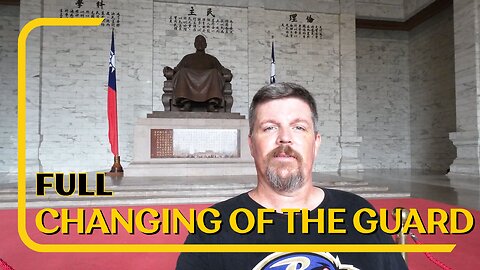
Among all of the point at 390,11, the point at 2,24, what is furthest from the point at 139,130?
the point at 390,11

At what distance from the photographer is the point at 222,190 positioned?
3479 mm

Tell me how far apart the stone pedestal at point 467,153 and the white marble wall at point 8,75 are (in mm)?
9398

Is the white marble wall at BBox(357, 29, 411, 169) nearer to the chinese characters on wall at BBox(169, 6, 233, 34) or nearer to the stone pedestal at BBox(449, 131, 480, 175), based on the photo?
the stone pedestal at BBox(449, 131, 480, 175)

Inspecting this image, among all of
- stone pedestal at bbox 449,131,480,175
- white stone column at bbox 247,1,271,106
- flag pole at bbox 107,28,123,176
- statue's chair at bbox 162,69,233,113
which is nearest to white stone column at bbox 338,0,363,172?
white stone column at bbox 247,1,271,106

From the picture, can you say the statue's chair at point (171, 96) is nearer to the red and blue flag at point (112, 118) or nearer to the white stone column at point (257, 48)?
the red and blue flag at point (112, 118)

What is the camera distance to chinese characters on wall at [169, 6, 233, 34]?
7.38 meters

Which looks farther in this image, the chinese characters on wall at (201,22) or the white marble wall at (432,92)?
the white marble wall at (432,92)

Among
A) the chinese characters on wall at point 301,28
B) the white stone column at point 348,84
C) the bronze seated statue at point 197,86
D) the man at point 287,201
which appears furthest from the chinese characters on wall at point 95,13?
the man at point 287,201

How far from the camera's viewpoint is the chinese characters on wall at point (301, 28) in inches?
311

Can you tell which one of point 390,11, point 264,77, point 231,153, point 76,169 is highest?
point 390,11

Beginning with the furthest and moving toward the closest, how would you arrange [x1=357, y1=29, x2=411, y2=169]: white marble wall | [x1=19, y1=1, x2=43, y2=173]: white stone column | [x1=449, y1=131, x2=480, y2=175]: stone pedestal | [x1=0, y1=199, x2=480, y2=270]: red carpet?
[x1=357, y1=29, x2=411, y2=169]: white marble wall, [x1=19, y1=1, x2=43, y2=173]: white stone column, [x1=449, y1=131, x2=480, y2=175]: stone pedestal, [x1=0, y1=199, x2=480, y2=270]: red carpet

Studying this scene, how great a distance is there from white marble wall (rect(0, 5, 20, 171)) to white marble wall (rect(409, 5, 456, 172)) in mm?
10306

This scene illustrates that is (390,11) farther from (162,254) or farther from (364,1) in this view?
(162,254)

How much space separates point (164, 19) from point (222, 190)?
5.18m
